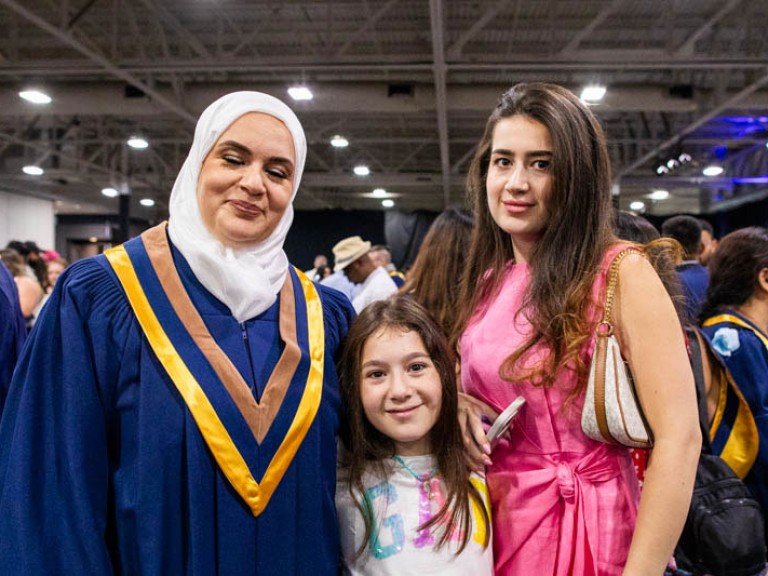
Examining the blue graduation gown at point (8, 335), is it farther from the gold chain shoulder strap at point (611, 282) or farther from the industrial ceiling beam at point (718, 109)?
the industrial ceiling beam at point (718, 109)

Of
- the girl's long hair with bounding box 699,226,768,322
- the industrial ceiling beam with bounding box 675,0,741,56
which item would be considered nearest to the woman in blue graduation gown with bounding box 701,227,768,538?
the girl's long hair with bounding box 699,226,768,322

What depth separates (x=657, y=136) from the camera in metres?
13.5

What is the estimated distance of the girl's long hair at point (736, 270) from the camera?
2926 mm

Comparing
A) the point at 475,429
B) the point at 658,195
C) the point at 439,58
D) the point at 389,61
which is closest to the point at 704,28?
the point at 439,58

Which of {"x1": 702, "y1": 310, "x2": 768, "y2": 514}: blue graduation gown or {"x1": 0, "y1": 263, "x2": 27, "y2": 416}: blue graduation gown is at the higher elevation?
{"x1": 0, "y1": 263, "x2": 27, "y2": 416}: blue graduation gown

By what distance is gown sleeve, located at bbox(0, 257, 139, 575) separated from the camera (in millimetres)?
1320

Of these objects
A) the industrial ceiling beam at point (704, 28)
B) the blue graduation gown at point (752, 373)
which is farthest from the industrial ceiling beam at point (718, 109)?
the blue graduation gown at point (752, 373)

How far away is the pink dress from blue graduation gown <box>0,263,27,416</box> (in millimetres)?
1760

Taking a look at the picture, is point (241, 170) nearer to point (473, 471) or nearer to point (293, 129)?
point (293, 129)

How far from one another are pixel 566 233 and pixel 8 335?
2.00 m

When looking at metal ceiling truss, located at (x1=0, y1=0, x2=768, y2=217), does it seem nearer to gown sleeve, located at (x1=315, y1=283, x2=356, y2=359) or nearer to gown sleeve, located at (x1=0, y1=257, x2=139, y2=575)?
gown sleeve, located at (x1=315, y1=283, x2=356, y2=359)

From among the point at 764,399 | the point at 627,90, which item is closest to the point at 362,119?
the point at 627,90

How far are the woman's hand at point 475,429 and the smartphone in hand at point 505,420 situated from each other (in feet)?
0.07

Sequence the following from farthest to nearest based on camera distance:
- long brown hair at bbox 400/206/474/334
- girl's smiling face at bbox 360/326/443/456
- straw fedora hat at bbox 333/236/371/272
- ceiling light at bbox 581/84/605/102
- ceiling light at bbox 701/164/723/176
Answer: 1. ceiling light at bbox 701/164/723/176
2. ceiling light at bbox 581/84/605/102
3. straw fedora hat at bbox 333/236/371/272
4. long brown hair at bbox 400/206/474/334
5. girl's smiling face at bbox 360/326/443/456
